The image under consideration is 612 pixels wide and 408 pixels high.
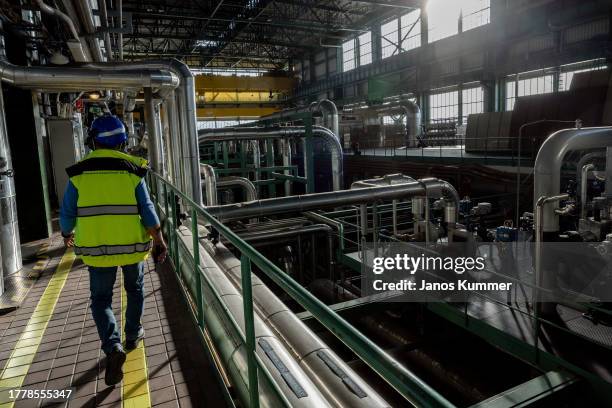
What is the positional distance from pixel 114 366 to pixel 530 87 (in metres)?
20.2

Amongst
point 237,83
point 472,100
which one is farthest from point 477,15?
point 237,83

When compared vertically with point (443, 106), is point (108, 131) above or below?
below

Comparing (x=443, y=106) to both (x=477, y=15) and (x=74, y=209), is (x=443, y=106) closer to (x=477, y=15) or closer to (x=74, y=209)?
(x=477, y=15)

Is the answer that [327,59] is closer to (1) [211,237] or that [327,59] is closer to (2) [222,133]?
(2) [222,133]

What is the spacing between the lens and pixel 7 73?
5.66 m

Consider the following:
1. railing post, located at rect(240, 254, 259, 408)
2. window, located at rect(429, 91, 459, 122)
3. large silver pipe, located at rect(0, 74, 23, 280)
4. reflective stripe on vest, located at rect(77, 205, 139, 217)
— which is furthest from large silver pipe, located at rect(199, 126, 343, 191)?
railing post, located at rect(240, 254, 259, 408)

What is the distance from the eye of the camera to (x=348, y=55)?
31.0m

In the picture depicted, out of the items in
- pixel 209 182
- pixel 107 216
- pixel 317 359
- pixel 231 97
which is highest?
pixel 231 97

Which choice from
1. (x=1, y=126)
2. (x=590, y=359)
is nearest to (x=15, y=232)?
(x=1, y=126)

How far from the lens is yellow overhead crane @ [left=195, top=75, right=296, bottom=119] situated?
27025mm

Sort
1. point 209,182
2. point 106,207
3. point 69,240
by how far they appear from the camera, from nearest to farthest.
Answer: point 106,207, point 69,240, point 209,182

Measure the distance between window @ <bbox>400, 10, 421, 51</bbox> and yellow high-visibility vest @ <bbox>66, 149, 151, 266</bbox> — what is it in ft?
78.5

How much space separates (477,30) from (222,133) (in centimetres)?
1192

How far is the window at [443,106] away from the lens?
74.9 feet
